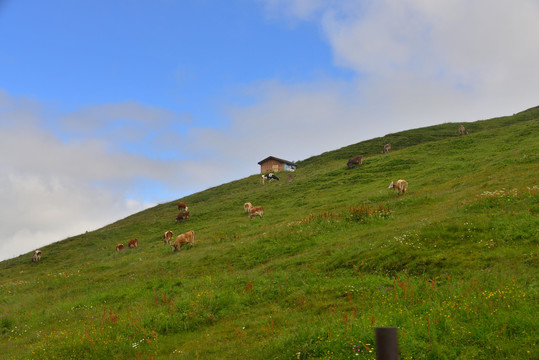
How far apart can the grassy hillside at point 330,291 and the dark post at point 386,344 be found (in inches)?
173

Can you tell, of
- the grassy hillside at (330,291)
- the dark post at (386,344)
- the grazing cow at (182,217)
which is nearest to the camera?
the dark post at (386,344)

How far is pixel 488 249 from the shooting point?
1231 centimetres

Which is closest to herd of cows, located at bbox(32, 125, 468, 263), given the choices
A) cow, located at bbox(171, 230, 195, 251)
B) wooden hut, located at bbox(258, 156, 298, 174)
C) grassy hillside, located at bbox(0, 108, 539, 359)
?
cow, located at bbox(171, 230, 195, 251)

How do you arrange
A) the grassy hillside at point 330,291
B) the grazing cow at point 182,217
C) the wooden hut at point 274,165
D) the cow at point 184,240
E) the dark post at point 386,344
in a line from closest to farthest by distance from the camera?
the dark post at point 386,344 → the grassy hillside at point 330,291 → the cow at point 184,240 → the grazing cow at point 182,217 → the wooden hut at point 274,165

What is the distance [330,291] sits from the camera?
40.1 feet

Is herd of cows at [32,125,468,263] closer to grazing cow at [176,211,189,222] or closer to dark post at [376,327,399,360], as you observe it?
grazing cow at [176,211,189,222]

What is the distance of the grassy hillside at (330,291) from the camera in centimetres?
809

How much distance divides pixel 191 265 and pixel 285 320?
36.4ft

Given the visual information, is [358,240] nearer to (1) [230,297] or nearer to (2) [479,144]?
(1) [230,297]

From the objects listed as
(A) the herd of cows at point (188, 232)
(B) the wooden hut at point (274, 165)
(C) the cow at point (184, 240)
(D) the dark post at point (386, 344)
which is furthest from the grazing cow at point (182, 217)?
(D) the dark post at point (386, 344)

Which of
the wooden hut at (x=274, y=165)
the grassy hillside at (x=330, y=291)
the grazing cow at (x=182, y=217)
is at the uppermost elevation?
the wooden hut at (x=274, y=165)

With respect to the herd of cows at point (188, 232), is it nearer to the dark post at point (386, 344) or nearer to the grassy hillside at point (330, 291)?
the grassy hillside at point (330, 291)

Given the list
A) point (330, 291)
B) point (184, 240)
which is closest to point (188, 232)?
point (184, 240)

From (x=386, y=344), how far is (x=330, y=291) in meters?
9.13
